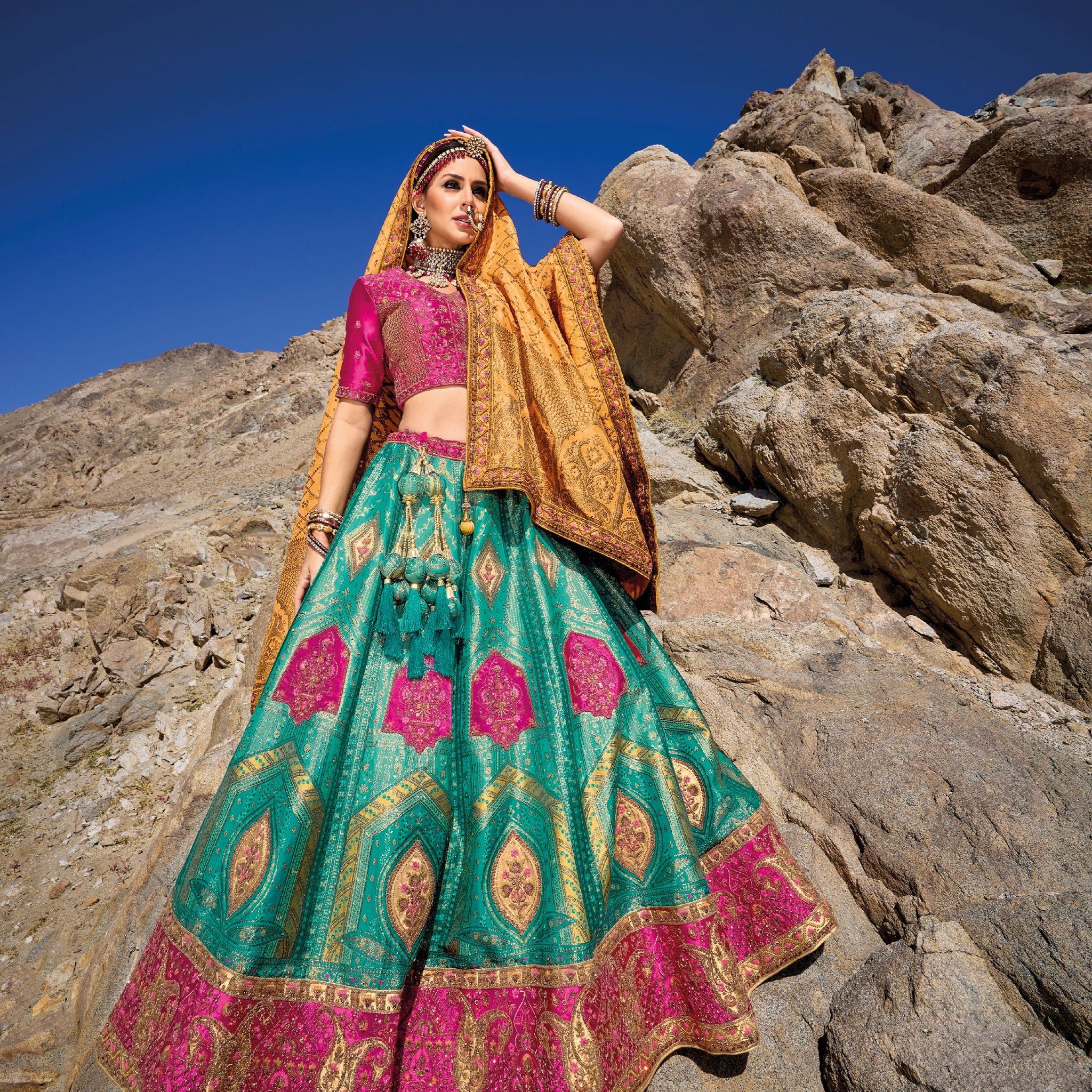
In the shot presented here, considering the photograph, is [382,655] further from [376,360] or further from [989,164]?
[989,164]

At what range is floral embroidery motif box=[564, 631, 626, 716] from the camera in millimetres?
2146

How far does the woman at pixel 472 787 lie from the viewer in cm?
171

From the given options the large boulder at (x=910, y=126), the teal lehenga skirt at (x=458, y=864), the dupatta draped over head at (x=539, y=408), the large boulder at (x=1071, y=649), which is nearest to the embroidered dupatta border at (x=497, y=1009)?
the teal lehenga skirt at (x=458, y=864)

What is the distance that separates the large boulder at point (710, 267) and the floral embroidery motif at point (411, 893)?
428 centimetres

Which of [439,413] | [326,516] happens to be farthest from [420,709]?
[439,413]

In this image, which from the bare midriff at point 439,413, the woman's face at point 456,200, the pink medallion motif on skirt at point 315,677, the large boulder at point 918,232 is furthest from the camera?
the large boulder at point 918,232

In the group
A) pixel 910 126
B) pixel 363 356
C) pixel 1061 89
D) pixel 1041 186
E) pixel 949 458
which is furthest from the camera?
pixel 910 126

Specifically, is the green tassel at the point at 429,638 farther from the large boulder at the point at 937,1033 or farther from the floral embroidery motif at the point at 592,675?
the large boulder at the point at 937,1033

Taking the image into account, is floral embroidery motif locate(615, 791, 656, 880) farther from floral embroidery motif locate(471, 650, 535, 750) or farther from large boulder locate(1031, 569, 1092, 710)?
large boulder locate(1031, 569, 1092, 710)

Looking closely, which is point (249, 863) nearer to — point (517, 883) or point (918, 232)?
point (517, 883)

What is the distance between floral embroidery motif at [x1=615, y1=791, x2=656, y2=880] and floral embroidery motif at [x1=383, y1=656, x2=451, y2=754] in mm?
608

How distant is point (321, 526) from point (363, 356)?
2.51ft

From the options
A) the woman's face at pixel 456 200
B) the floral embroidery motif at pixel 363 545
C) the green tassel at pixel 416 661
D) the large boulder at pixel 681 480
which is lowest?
the green tassel at pixel 416 661

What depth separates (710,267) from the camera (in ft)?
17.4
